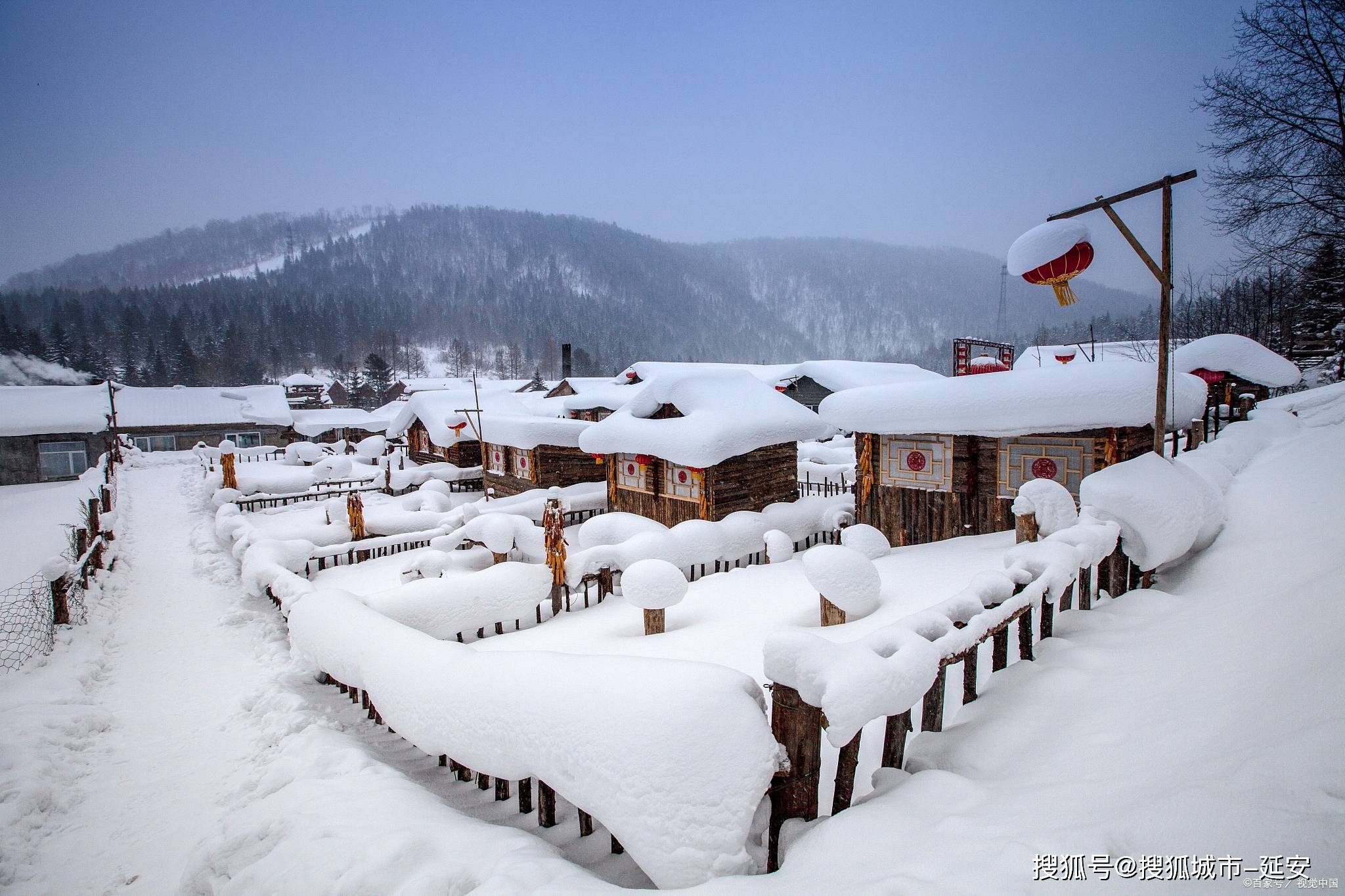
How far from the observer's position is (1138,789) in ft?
8.21

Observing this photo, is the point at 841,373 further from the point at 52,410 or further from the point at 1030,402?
the point at 52,410

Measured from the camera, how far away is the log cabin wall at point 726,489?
14.2m

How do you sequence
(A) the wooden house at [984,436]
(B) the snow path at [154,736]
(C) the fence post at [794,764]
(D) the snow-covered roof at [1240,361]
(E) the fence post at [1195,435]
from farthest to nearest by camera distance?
(D) the snow-covered roof at [1240,361] < (E) the fence post at [1195,435] < (A) the wooden house at [984,436] < (B) the snow path at [154,736] < (C) the fence post at [794,764]

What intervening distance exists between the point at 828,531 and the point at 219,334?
103088 mm

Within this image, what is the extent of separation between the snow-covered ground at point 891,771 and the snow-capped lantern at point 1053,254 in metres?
3.38

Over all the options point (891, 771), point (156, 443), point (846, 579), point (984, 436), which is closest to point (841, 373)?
point (984, 436)

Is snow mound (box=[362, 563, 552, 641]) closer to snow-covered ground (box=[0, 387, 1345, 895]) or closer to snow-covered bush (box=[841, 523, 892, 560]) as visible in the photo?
snow-covered ground (box=[0, 387, 1345, 895])

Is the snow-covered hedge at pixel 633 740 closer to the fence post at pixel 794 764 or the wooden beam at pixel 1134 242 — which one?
the fence post at pixel 794 764

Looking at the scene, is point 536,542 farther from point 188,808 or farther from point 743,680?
point 743,680

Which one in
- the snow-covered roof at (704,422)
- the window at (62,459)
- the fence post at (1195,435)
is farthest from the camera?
the window at (62,459)

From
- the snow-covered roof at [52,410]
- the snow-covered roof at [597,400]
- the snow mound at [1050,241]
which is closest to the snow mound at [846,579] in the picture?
the snow mound at [1050,241]

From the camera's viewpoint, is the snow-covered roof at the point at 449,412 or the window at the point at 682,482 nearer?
the window at the point at 682,482

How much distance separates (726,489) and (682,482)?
1228 mm

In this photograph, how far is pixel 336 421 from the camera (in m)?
44.5
